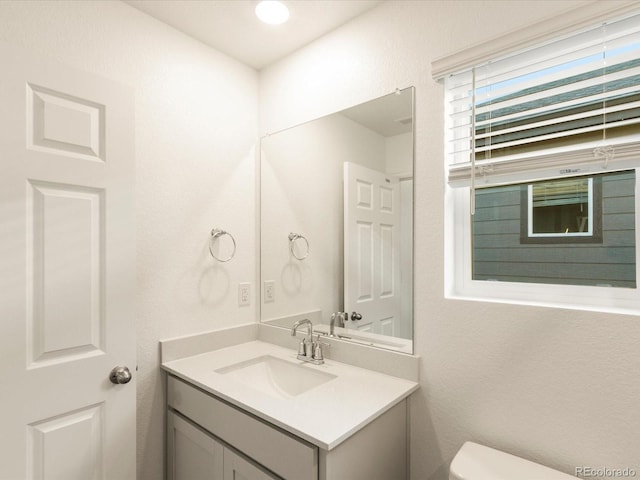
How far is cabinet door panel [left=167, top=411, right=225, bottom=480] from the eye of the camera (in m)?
1.37

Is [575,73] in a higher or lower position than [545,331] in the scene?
higher

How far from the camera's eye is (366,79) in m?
1.63

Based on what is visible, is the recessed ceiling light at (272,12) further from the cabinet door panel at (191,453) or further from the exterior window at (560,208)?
the cabinet door panel at (191,453)

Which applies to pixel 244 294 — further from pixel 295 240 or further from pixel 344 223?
pixel 344 223

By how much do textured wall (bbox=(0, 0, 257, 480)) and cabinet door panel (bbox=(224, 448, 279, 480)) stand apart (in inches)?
20.8

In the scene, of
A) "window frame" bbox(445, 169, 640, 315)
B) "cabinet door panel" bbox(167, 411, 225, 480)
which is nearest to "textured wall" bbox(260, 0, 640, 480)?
"window frame" bbox(445, 169, 640, 315)

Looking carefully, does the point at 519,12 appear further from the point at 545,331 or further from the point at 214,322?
the point at 214,322

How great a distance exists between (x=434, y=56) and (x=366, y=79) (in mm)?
328

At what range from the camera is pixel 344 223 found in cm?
174

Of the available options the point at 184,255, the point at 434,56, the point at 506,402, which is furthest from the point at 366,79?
the point at 506,402

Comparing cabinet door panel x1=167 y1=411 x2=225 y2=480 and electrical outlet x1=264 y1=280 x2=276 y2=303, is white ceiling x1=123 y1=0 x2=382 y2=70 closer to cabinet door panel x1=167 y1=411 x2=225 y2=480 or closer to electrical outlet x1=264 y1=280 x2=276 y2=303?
electrical outlet x1=264 y1=280 x2=276 y2=303

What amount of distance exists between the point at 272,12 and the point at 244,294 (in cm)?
142

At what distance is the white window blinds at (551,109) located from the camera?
107 centimetres

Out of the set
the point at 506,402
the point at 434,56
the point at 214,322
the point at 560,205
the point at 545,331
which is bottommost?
the point at 506,402
